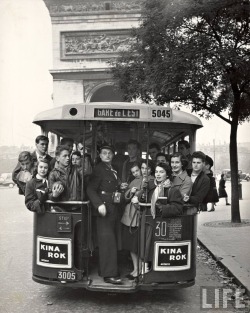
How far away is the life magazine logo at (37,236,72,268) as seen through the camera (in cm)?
661

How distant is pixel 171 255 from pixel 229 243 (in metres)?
4.70

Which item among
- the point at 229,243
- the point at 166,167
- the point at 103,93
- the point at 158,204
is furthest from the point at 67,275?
the point at 103,93

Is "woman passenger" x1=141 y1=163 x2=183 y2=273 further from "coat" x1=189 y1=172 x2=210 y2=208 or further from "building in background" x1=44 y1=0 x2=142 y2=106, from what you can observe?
"building in background" x1=44 y1=0 x2=142 y2=106

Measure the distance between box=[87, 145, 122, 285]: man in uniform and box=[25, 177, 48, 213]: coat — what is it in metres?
0.50

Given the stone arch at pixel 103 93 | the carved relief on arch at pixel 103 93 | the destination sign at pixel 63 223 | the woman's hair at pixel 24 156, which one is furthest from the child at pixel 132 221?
the stone arch at pixel 103 93

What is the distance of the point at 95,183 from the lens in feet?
22.1

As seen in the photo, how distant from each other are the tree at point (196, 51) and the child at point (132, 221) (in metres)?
6.37

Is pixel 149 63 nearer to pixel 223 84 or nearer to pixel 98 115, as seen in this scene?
pixel 223 84

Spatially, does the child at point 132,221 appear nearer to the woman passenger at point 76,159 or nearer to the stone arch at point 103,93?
the woman passenger at point 76,159

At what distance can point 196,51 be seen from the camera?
12.8m

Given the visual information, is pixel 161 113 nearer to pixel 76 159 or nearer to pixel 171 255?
pixel 76 159

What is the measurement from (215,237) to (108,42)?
21235 millimetres

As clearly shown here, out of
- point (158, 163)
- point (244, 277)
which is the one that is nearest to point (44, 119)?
point (158, 163)

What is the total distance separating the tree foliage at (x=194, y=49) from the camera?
42.0 ft
